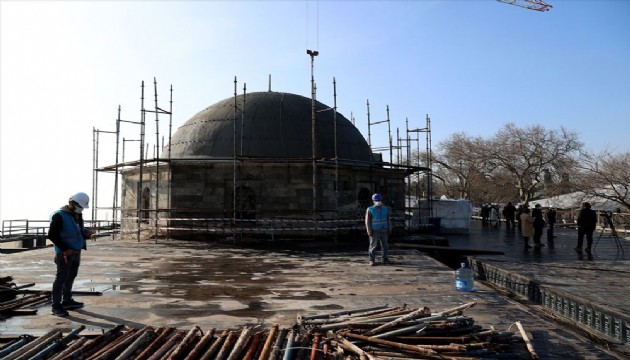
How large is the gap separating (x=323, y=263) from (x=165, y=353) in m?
6.79

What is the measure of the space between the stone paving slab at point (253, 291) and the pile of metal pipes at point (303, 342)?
576 millimetres

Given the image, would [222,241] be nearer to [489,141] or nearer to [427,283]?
[427,283]

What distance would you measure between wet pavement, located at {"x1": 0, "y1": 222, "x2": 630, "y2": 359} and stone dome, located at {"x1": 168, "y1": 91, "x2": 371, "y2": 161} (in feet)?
17.2

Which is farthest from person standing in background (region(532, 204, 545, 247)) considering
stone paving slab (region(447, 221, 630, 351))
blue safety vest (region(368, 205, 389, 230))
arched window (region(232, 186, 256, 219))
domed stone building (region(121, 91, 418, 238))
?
arched window (region(232, 186, 256, 219))

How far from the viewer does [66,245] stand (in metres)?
5.93

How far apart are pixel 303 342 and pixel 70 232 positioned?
3.59m

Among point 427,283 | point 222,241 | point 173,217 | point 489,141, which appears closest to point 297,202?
point 222,241

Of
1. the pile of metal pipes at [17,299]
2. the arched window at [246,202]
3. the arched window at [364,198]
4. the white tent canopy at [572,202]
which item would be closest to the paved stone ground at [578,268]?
the arched window at [364,198]

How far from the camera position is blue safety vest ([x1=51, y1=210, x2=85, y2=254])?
234 inches

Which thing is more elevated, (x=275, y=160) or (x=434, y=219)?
(x=275, y=160)

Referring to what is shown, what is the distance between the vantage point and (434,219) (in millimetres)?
21141

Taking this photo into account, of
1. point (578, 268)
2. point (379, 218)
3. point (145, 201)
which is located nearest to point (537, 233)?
point (578, 268)

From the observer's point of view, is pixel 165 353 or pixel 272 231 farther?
pixel 272 231

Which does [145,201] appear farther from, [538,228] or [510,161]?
[510,161]
